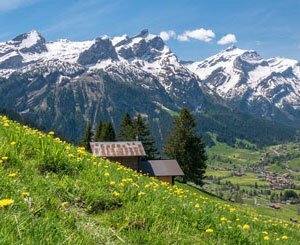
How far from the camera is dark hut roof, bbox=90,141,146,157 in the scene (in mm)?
62125

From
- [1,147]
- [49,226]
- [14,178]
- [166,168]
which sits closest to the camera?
[49,226]

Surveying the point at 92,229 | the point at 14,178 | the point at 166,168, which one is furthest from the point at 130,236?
the point at 166,168

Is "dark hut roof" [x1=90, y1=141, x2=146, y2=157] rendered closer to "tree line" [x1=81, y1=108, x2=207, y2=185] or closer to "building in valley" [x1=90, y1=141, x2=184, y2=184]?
"building in valley" [x1=90, y1=141, x2=184, y2=184]

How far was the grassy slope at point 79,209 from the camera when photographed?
4922mm

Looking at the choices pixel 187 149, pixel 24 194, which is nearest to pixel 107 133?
pixel 187 149

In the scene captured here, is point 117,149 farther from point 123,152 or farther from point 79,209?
point 79,209

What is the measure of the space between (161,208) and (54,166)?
264cm

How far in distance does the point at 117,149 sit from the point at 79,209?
2231 inches

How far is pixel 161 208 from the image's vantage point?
712 cm

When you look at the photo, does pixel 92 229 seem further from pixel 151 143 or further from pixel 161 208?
pixel 151 143

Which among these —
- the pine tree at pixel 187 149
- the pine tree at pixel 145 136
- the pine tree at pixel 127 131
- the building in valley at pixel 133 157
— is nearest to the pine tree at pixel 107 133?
the pine tree at pixel 127 131

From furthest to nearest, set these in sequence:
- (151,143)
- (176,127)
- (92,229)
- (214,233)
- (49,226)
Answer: (151,143) → (176,127) → (214,233) → (92,229) → (49,226)

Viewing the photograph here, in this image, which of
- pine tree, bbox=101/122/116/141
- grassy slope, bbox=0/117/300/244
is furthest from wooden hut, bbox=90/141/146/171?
grassy slope, bbox=0/117/300/244

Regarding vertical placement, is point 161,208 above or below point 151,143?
above
